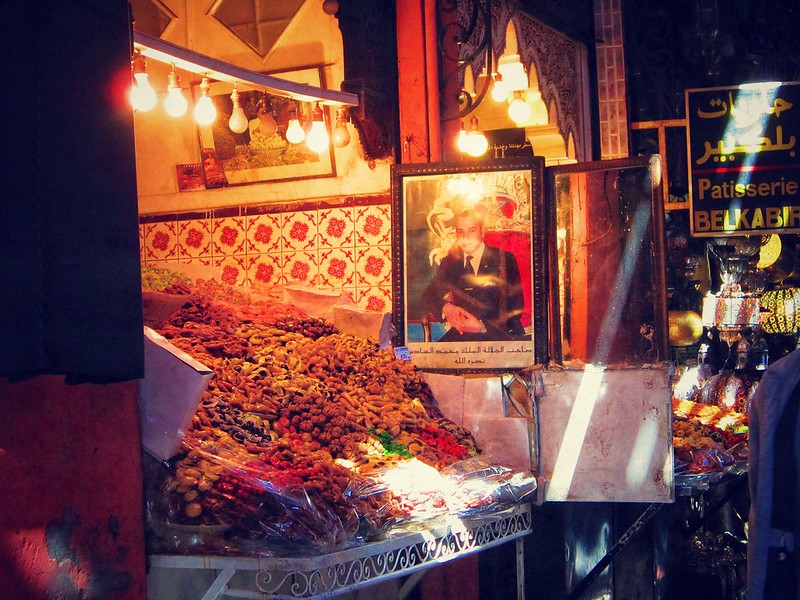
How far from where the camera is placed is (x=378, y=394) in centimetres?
391

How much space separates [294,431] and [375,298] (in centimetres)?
227

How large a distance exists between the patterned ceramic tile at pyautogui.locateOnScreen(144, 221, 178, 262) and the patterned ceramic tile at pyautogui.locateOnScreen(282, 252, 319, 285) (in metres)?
0.75

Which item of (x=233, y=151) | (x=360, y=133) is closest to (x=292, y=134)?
(x=360, y=133)

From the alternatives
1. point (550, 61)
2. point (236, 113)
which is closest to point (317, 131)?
point (236, 113)

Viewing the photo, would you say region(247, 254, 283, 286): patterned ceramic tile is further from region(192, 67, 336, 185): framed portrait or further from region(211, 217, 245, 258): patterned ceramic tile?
region(192, 67, 336, 185): framed portrait

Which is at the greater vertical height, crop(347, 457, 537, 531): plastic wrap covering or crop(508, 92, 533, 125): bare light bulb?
crop(508, 92, 533, 125): bare light bulb

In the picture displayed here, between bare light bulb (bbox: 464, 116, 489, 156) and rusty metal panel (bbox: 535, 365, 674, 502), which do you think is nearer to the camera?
rusty metal panel (bbox: 535, 365, 674, 502)

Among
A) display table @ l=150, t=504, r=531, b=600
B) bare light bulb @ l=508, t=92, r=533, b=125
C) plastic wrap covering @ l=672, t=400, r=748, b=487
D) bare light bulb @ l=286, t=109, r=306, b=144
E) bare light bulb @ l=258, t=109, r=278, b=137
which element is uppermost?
bare light bulb @ l=508, t=92, r=533, b=125

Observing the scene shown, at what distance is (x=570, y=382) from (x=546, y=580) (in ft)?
5.47

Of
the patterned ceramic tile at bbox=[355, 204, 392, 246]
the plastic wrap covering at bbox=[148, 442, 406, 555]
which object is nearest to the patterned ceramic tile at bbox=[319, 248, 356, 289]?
the patterned ceramic tile at bbox=[355, 204, 392, 246]

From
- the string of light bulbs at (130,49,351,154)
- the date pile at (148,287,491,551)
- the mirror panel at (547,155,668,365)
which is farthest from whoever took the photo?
the mirror panel at (547,155,668,365)

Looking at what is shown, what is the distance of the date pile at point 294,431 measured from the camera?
8.59 ft

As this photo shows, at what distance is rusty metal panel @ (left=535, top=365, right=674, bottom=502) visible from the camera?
3.90 metres

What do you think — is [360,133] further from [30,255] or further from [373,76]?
[30,255]
